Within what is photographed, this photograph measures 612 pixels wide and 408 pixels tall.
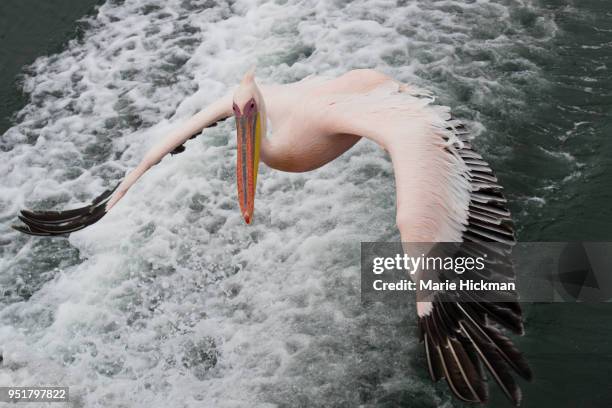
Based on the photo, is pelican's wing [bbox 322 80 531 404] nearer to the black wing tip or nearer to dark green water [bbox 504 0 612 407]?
dark green water [bbox 504 0 612 407]

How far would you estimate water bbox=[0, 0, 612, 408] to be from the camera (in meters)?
6.59

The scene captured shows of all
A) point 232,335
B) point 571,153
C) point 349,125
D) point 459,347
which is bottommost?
point 232,335

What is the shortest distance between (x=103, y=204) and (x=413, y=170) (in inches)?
112

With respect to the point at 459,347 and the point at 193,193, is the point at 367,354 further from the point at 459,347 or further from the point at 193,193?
the point at 193,193

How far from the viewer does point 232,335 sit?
7.04m

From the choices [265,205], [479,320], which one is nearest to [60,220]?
[265,205]

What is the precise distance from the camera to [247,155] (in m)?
5.86

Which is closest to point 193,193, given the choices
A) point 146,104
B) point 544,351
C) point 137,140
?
point 137,140

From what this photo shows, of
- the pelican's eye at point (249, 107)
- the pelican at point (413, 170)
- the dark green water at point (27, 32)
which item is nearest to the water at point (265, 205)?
the dark green water at point (27, 32)

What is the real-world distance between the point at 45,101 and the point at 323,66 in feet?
12.5

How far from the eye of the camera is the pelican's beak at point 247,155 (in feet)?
18.2

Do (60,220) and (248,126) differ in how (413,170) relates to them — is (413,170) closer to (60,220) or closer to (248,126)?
(248,126)

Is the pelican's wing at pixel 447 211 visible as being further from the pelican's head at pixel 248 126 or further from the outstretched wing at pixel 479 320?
the pelican's head at pixel 248 126

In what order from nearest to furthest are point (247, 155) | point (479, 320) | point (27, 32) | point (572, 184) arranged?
point (479, 320) < point (247, 155) < point (572, 184) < point (27, 32)
